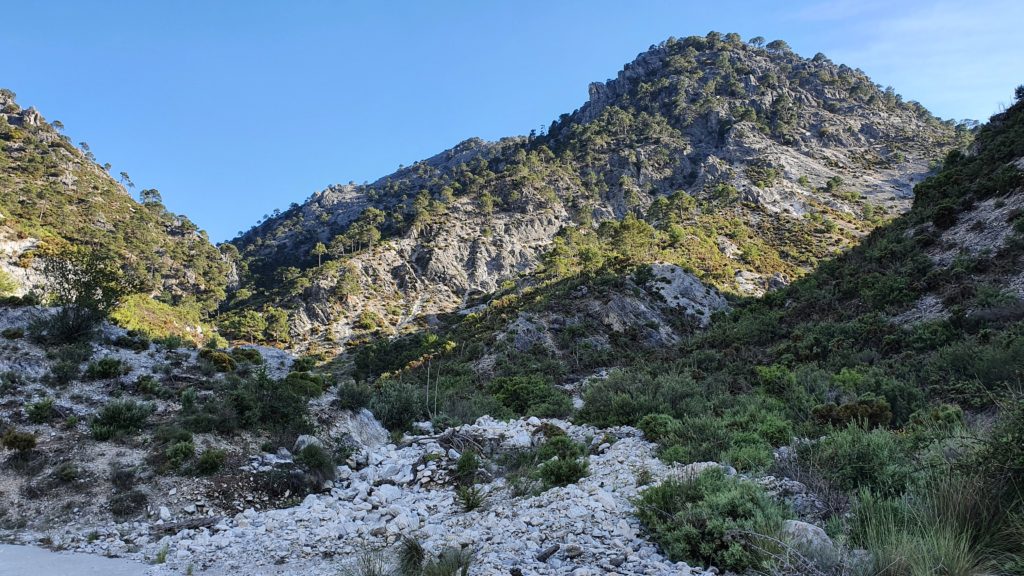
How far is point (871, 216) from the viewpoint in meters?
73.6

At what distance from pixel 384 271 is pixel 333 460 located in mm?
74351

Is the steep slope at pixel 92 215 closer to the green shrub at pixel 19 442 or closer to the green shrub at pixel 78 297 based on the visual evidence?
the green shrub at pixel 78 297

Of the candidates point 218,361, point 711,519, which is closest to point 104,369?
point 218,361

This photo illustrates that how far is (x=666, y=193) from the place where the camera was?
98250 millimetres

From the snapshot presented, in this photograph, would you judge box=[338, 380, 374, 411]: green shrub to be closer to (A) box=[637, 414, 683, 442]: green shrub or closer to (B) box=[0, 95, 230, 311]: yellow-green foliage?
(A) box=[637, 414, 683, 442]: green shrub

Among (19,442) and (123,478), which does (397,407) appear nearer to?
(123,478)

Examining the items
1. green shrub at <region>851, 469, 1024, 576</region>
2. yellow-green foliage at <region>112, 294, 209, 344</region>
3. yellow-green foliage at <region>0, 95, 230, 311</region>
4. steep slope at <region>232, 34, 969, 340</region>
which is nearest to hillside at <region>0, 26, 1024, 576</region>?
green shrub at <region>851, 469, 1024, 576</region>

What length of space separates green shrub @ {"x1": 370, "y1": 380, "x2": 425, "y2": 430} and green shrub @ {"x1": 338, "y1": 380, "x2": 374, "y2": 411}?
0.44 meters

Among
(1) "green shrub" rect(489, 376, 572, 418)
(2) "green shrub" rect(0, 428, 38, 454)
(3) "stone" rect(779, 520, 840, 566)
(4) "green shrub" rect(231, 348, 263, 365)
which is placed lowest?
(3) "stone" rect(779, 520, 840, 566)

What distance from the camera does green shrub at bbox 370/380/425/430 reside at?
667 inches

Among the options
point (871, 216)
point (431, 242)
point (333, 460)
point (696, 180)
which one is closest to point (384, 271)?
point (431, 242)

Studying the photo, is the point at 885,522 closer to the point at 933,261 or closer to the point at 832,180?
the point at 933,261

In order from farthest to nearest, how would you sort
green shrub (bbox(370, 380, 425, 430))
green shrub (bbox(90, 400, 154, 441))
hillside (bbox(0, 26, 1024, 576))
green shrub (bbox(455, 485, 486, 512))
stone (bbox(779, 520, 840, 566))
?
green shrub (bbox(370, 380, 425, 430)), green shrub (bbox(90, 400, 154, 441)), green shrub (bbox(455, 485, 486, 512)), hillside (bbox(0, 26, 1024, 576)), stone (bbox(779, 520, 840, 566))

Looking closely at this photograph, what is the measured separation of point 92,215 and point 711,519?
338 feet
